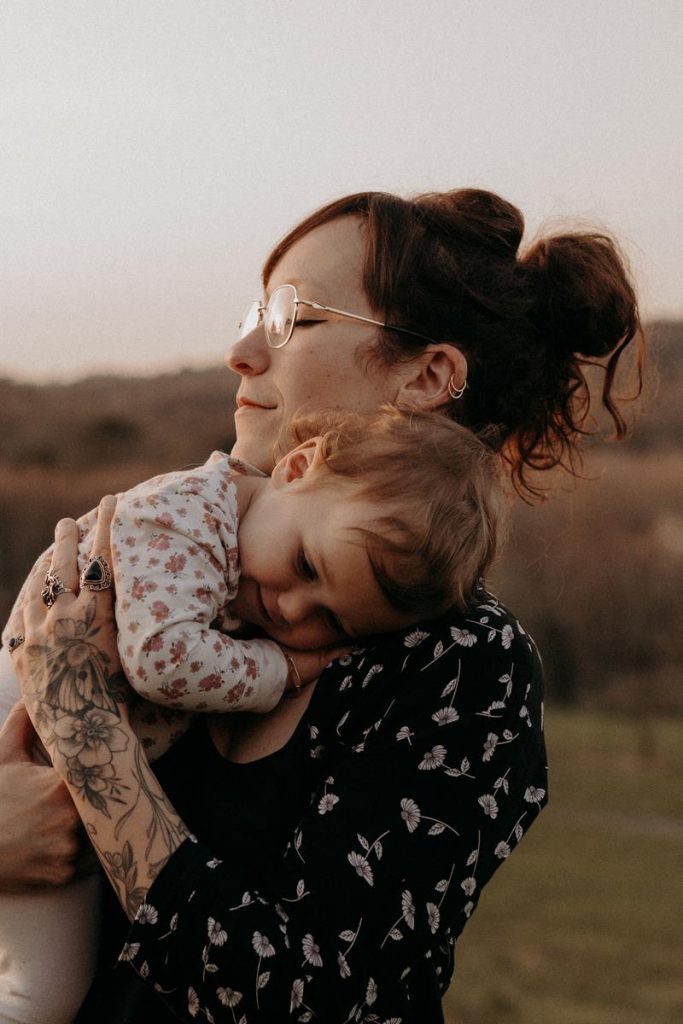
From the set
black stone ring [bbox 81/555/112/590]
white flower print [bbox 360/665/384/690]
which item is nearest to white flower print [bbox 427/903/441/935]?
white flower print [bbox 360/665/384/690]

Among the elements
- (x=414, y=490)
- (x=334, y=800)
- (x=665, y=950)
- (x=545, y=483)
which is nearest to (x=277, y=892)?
(x=334, y=800)

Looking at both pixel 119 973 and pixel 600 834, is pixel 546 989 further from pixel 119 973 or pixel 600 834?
pixel 119 973

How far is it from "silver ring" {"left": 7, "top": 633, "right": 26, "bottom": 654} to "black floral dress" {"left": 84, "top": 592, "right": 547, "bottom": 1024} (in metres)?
0.34

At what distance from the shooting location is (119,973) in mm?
2090

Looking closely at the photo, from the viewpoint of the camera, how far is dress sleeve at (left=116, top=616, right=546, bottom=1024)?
1.81 metres

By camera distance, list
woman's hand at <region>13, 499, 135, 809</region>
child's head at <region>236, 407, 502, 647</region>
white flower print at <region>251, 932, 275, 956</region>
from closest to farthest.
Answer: white flower print at <region>251, 932, 275, 956</region> < woman's hand at <region>13, 499, 135, 809</region> < child's head at <region>236, 407, 502, 647</region>

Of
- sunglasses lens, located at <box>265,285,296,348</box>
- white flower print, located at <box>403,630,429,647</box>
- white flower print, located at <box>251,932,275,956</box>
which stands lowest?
white flower print, located at <box>251,932,275,956</box>

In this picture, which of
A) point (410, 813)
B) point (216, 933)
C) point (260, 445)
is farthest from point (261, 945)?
point (260, 445)

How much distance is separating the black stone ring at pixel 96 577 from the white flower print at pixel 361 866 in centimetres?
59

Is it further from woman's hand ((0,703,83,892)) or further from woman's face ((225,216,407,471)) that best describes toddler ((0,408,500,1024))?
woman's face ((225,216,407,471))

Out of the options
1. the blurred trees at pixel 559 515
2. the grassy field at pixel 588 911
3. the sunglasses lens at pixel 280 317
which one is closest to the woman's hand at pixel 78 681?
the sunglasses lens at pixel 280 317

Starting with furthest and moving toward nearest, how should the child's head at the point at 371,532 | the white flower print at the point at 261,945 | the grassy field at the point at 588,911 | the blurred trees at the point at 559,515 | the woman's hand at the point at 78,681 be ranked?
the blurred trees at the point at 559,515
the grassy field at the point at 588,911
the child's head at the point at 371,532
the woman's hand at the point at 78,681
the white flower print at the point at 261,945

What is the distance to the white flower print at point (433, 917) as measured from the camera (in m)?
1.88

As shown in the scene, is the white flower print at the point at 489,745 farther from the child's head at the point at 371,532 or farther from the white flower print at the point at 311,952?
the white flower print at the point at 311,952
